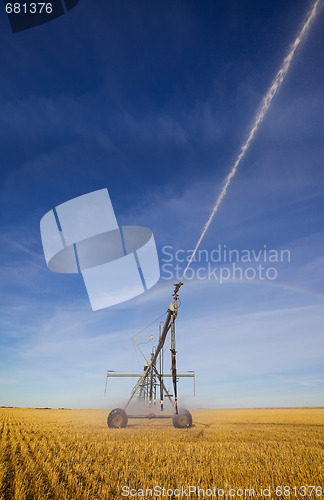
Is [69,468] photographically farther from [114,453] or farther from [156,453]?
[156,453]

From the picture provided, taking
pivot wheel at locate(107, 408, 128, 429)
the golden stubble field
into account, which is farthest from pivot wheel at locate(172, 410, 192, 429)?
the golden stubble field

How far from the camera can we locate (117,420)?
20.2 m

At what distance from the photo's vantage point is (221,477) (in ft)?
23.0

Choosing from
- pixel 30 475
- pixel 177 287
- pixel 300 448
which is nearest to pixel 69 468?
pixel 30 475

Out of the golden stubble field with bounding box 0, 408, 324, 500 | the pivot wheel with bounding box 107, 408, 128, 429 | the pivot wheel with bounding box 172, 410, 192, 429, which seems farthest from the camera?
the pivot wheel with bounding box 107, 408, 128, 429

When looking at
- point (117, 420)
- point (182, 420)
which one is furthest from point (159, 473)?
point (117, 420)

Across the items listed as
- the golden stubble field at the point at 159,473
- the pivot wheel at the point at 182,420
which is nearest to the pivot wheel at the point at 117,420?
the pivot wheel at the point at 182,420

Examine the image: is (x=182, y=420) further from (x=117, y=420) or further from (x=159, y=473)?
(x=159, y=473)

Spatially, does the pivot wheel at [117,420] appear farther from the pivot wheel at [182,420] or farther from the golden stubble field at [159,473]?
the golden stubble field at [159,473]

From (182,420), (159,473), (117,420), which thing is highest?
(159,473)

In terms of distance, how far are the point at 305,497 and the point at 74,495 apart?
14.4ft

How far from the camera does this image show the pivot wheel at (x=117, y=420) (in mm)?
20013

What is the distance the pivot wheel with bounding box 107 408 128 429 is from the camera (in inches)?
788

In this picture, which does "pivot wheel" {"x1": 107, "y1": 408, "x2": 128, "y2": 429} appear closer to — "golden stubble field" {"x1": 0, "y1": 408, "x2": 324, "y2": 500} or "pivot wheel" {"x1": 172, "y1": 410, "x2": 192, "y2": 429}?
"pivot wheel" {"x1": 172, "y1": 410, "x2": 192, "y2": 429}
